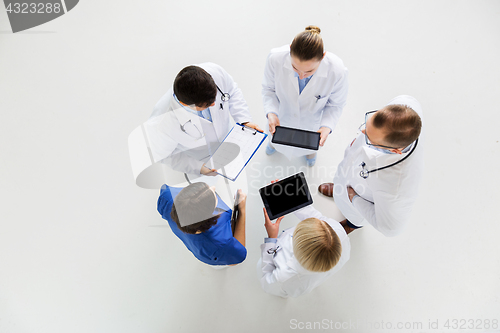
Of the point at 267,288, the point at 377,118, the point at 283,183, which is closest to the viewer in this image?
the point at 377,118

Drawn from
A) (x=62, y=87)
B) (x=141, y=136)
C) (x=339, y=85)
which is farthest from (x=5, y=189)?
(x=339, y=85)

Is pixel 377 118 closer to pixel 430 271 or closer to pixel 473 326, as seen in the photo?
pixel 430 271

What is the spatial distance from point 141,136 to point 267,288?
1.68 m

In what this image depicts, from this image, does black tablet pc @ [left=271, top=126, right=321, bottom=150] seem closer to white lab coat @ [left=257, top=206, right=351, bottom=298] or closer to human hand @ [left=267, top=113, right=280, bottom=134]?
human hand @ [left=267, top=113, right=280, bottom=134]

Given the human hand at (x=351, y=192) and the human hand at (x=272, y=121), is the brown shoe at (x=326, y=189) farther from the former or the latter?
the human hand at (x=272, y=121)

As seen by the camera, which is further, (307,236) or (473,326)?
(473,326)

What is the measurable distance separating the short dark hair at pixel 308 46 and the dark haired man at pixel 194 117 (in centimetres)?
46

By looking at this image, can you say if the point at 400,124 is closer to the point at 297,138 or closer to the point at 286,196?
the point at 297,138

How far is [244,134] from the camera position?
1.68 m

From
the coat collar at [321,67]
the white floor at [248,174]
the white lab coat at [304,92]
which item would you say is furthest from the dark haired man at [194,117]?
the white floor at [248,174]

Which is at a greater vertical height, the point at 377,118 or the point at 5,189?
the point at 377,118

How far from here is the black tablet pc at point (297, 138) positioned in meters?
1.54

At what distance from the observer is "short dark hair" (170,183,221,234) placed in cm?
117

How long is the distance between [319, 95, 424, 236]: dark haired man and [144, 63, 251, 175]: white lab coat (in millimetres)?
785
